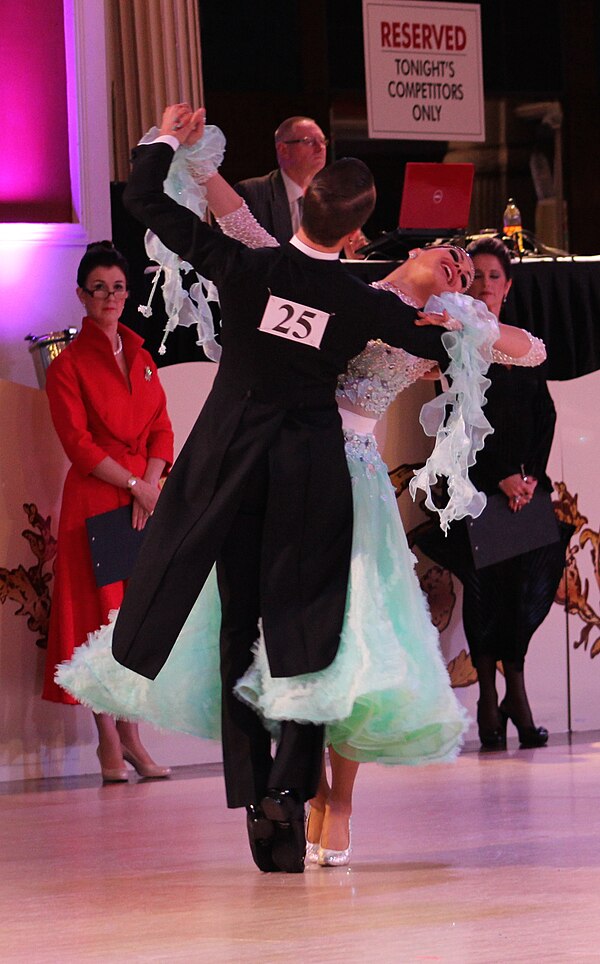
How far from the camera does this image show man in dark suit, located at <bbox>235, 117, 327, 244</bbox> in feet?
17.6

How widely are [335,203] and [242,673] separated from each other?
3.08ft

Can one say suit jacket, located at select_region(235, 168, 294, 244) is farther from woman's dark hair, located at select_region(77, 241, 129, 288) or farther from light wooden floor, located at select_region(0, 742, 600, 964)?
light wooden floor, located at select_region(0, 742, 600, 964)

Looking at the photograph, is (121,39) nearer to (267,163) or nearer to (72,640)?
(267,163)

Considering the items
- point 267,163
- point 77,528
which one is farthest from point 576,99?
point 77,528

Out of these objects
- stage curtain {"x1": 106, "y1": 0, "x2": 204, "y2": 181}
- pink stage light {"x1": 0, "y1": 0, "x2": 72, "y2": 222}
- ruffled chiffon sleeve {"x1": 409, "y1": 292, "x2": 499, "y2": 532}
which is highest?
stage curtain {"x1": 106, "y1": 0, "x2": 204, "y2": 181}

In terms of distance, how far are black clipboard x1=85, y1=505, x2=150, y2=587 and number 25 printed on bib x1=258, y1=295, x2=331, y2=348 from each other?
1986 mm

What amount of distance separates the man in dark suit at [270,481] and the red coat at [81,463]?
71.8 inches

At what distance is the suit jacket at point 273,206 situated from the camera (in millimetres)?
5367

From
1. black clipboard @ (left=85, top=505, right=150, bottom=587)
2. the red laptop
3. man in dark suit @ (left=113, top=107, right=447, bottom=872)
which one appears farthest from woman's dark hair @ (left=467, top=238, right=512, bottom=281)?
man in dark suit @ (left=113, top=107, right=447, bottom=872)

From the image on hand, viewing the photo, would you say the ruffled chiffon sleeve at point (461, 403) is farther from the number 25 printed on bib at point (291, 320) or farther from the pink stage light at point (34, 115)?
the pink stage light at point (34, 115)

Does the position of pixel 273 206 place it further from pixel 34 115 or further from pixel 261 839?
pixel 261 839

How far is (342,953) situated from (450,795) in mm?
1861

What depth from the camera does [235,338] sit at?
3.05 metres

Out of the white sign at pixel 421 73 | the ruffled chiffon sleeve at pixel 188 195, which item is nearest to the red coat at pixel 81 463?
the ruffled chiffon sleeve at pixel 188 195
